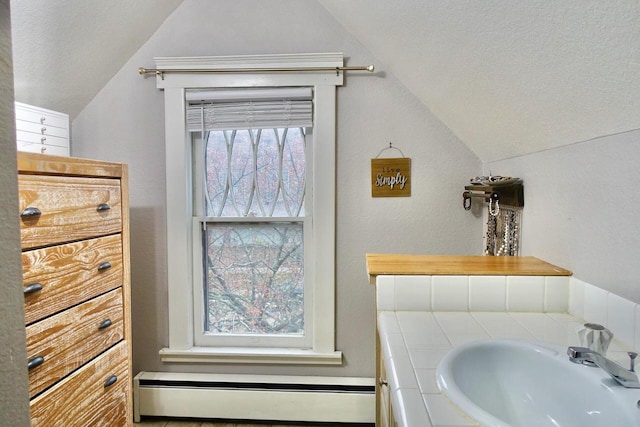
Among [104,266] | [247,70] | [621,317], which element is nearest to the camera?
[621,317]

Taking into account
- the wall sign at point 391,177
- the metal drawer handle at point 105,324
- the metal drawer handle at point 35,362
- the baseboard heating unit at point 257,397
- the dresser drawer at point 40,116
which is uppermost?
the dresser drawer at point 40,116

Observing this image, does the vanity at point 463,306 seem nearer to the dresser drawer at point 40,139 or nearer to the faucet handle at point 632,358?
the faucet handle at point 632,358

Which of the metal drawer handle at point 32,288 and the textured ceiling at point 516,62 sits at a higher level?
the textured ceiling at point 516,62

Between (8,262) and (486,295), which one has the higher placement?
(8,262)

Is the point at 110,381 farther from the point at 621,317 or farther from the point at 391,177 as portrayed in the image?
the point at 621,317

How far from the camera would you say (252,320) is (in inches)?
85.4

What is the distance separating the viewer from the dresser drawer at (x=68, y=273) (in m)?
1.25

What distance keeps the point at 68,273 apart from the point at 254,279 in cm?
95

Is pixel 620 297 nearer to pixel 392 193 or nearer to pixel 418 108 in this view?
pixel 392 193

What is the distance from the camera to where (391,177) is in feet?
6.56

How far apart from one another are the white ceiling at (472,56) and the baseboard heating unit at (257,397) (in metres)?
1.44

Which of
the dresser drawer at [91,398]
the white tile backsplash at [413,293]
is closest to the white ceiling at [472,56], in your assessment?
the white tile backsplash at [413,293]

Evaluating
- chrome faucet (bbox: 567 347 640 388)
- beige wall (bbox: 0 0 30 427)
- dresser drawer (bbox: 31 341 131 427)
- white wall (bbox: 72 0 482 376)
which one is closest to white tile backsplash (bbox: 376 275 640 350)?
chrome faucet (bbox: 567 347 640 388)

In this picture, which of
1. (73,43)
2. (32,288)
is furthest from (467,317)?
(73,43)
